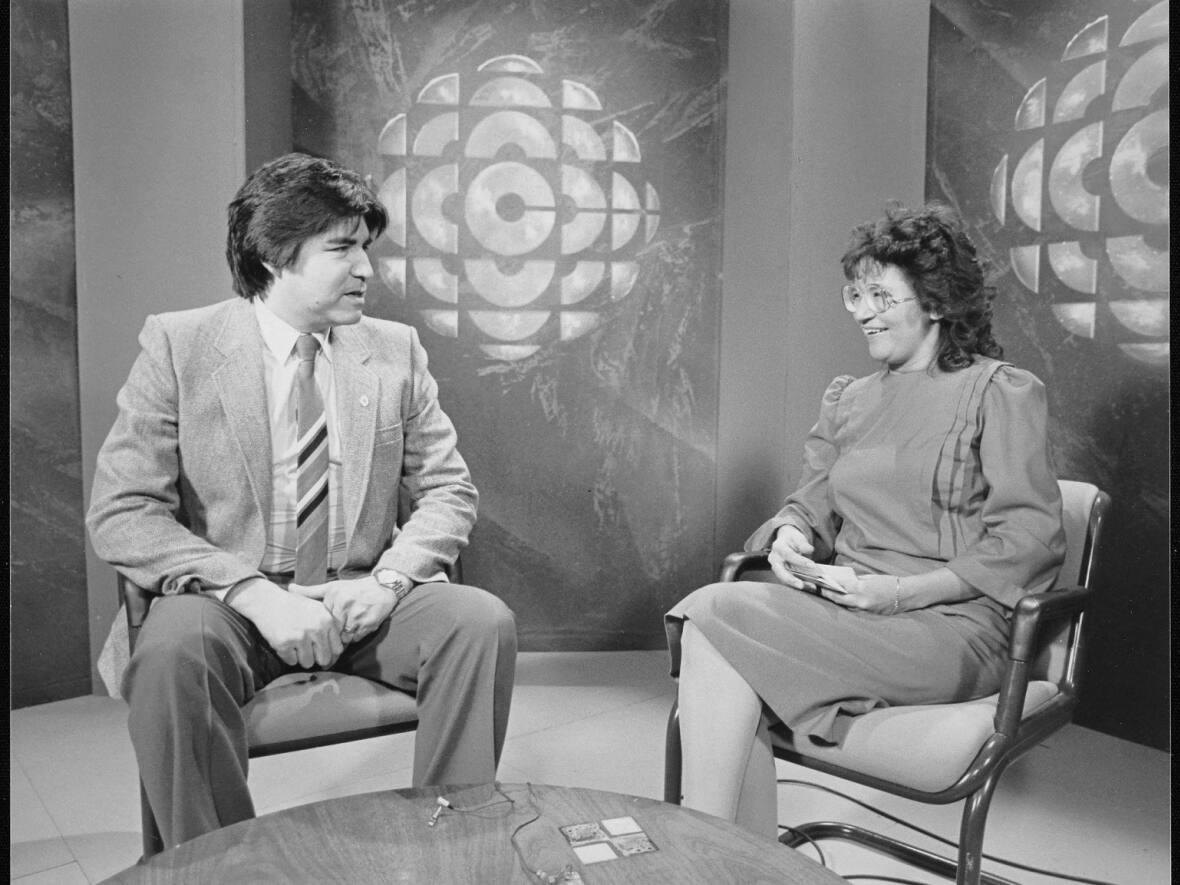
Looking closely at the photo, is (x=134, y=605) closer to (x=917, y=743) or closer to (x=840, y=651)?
(x=840, y=651)

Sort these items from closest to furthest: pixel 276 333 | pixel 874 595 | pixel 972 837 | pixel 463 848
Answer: pixel 463 848, pixel 972 837, pixel 874 595, pixel 276 333

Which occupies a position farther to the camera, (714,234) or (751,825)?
(714,234)

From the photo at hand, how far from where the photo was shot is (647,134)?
12.4 ft

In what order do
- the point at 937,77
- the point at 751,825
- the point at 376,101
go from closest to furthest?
the point at 751,825, the point at 937,77, the point at 376,101

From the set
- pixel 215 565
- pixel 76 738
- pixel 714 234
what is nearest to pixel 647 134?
pixel 714 234

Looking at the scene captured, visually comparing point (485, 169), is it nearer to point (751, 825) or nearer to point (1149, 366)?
point (1149, 366)

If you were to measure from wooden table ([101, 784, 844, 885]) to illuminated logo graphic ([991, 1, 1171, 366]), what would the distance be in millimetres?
→ 2102

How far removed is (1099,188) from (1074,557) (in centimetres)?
130

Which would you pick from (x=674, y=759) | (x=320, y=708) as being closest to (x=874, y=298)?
(x=674, y=759)

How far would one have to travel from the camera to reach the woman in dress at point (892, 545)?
6.23 ft

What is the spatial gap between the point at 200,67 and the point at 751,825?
2682mm

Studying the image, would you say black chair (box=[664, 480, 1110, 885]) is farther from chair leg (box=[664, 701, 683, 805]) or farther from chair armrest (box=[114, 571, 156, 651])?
chair armrest (box=[114, 571, 156, 651])

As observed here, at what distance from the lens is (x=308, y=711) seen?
190 centimetres

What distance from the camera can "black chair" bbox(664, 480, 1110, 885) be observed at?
1716 millimetres
